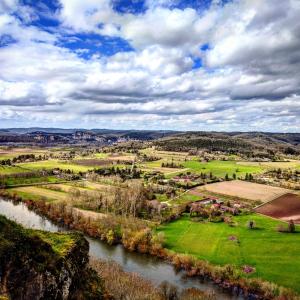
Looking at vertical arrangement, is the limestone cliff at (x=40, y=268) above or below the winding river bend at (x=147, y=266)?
above

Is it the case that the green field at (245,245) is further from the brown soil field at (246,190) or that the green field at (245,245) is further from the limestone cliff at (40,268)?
the limestone cliff at (40,268)

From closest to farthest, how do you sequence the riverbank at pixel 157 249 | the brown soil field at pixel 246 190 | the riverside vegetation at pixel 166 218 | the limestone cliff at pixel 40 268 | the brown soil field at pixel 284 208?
the limestone cliff at pixel 40 268 < the riverbank at pixel 157 249 < the riverside vegetation at pixel 166 218 < the brown soil field at pixel 284 208 < the brown soil field at pixel 246 190

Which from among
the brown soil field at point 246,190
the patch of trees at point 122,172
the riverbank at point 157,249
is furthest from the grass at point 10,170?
the brown soil field at point 246,190

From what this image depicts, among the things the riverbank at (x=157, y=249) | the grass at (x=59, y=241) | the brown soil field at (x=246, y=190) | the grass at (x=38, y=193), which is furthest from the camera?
the brown soil field at (x=246, y=190)

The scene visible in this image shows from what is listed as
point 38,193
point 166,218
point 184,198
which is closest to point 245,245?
point 166,218

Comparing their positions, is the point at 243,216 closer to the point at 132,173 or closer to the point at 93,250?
the point at 93,250

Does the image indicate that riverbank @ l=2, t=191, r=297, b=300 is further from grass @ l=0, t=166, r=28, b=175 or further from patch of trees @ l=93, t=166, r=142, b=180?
grass @ l=0, t=166, r=28, b=175

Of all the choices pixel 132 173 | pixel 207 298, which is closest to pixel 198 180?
pixel 132 173
